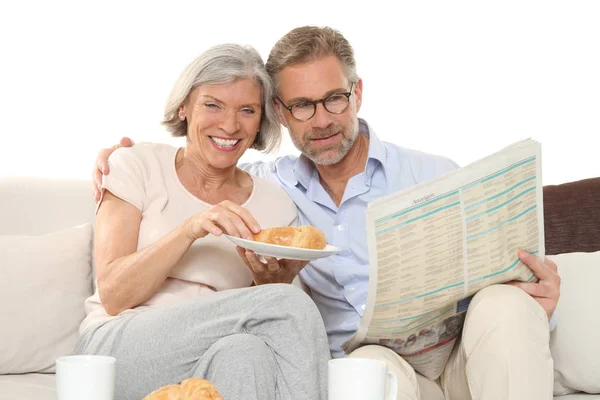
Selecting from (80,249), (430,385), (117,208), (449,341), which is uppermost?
(117,208)

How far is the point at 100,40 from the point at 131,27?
0.14 meters

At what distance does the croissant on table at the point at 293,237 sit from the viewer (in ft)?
5.55

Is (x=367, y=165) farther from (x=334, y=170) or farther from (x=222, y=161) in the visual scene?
(x=222, y=161)

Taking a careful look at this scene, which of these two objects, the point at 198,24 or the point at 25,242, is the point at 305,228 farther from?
the point at 198,24

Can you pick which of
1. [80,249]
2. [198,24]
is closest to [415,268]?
[80,249]

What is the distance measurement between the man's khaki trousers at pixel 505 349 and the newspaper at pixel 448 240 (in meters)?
0.06

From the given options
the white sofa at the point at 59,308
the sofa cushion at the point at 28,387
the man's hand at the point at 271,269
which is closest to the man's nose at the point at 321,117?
the man's hand at the point at 271,269

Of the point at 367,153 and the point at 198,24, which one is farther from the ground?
the point at 198,24

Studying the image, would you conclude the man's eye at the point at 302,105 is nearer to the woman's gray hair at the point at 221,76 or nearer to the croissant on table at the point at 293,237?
the woman's gray hair at the point at 221,76

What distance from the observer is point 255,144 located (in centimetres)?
235

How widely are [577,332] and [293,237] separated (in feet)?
3.09

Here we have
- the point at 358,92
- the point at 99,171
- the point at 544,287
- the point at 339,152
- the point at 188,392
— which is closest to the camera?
the point at 188,392

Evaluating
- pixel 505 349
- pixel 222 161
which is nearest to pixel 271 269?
pixel 222 161

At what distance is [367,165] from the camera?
86.9 inches
